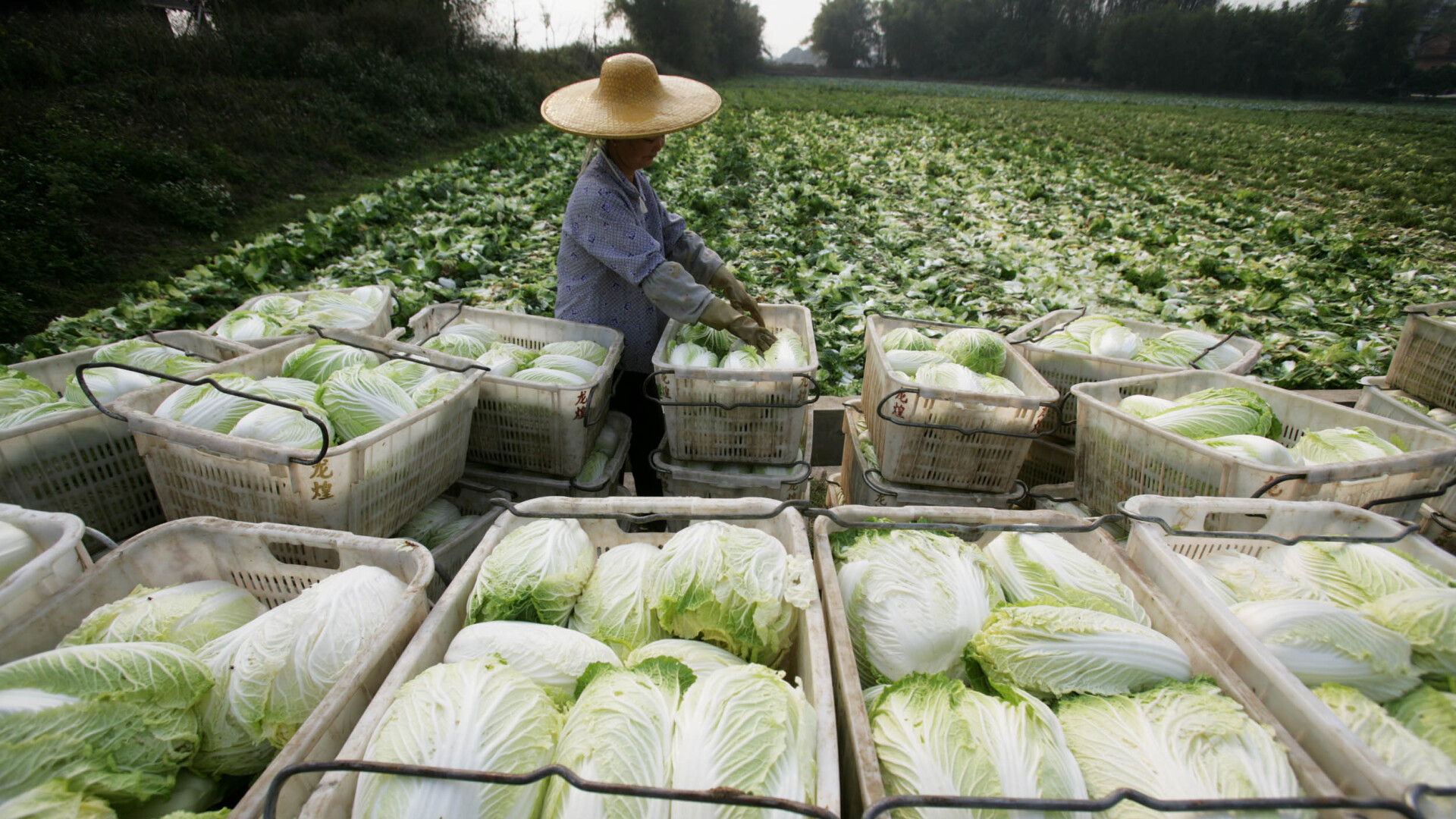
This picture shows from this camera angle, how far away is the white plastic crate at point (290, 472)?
225cm

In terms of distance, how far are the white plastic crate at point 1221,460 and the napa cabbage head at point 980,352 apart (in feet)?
1.79

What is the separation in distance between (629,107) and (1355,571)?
3.68 metres

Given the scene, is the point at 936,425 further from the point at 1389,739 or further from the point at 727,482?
the point at 1389,739

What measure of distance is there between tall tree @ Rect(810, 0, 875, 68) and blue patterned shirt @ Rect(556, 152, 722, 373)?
4182 inches

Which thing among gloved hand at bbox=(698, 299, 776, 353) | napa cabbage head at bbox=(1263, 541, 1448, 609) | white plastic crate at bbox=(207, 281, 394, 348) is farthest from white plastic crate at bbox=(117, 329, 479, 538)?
napa cabbage head at bbox=(1263, 541, 1448, 609)

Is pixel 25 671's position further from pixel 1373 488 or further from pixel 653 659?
pixel 1373 488

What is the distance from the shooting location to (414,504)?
2840 mm

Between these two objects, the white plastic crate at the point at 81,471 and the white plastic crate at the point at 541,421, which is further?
the white plastic crate at the point at 541,421

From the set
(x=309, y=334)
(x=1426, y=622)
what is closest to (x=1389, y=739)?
(x=1426, y=622)

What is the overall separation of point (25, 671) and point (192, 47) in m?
20.7

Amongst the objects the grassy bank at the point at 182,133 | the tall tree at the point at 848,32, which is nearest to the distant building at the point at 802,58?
the tall tree at the point at 848,32

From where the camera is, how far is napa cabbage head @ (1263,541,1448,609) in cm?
185

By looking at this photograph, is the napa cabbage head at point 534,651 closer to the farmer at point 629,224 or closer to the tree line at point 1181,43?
the farmer at point 629,224

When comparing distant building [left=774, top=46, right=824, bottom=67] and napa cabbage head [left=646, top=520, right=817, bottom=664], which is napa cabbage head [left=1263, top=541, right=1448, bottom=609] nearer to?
napa cabbage head [left=646, top=520, right=817, bottom=664]
